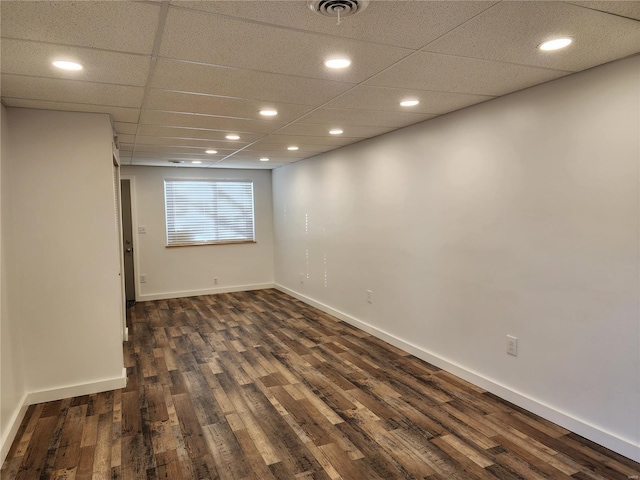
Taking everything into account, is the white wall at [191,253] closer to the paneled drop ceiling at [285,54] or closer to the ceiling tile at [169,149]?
the ceiling tile at [169,149]

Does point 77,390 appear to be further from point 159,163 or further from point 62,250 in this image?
point 159,163

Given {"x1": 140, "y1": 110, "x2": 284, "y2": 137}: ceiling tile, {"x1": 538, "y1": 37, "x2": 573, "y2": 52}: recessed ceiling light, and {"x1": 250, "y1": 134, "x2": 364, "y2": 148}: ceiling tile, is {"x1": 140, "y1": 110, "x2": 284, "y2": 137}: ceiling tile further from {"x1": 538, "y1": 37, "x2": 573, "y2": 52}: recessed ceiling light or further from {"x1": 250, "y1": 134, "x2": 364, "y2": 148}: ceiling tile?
{"x1": 538, "y1": 37, "x2": 573, "y2": 52}: recessed ceiling light

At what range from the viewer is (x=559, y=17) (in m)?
1.68

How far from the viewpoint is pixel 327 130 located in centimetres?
398

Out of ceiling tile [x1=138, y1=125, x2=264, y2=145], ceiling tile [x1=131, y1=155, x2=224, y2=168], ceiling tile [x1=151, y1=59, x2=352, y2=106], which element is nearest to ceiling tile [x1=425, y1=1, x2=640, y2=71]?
ceiling tile [x1=151, y1=59, x2=352, y2=106]

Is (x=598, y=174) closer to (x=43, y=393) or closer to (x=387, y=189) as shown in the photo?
(x=387, y=189)

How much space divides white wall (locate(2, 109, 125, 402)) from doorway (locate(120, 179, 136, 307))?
3435 mm

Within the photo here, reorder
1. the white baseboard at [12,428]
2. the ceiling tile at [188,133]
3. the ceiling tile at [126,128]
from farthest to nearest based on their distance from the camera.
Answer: the ceiling tile at [188,133]
the ceiling tile at [126,128]
the white baseboard at [12,428]

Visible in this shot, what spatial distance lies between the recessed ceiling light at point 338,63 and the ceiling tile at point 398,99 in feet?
1.41

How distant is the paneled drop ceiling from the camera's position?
1.59m

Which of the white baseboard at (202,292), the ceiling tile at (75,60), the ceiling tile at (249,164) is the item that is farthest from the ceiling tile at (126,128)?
the white baseboard at (202,292)

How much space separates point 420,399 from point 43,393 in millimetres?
2961

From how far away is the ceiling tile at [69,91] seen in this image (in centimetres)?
238

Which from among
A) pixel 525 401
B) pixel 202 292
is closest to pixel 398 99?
pixel 525 401
